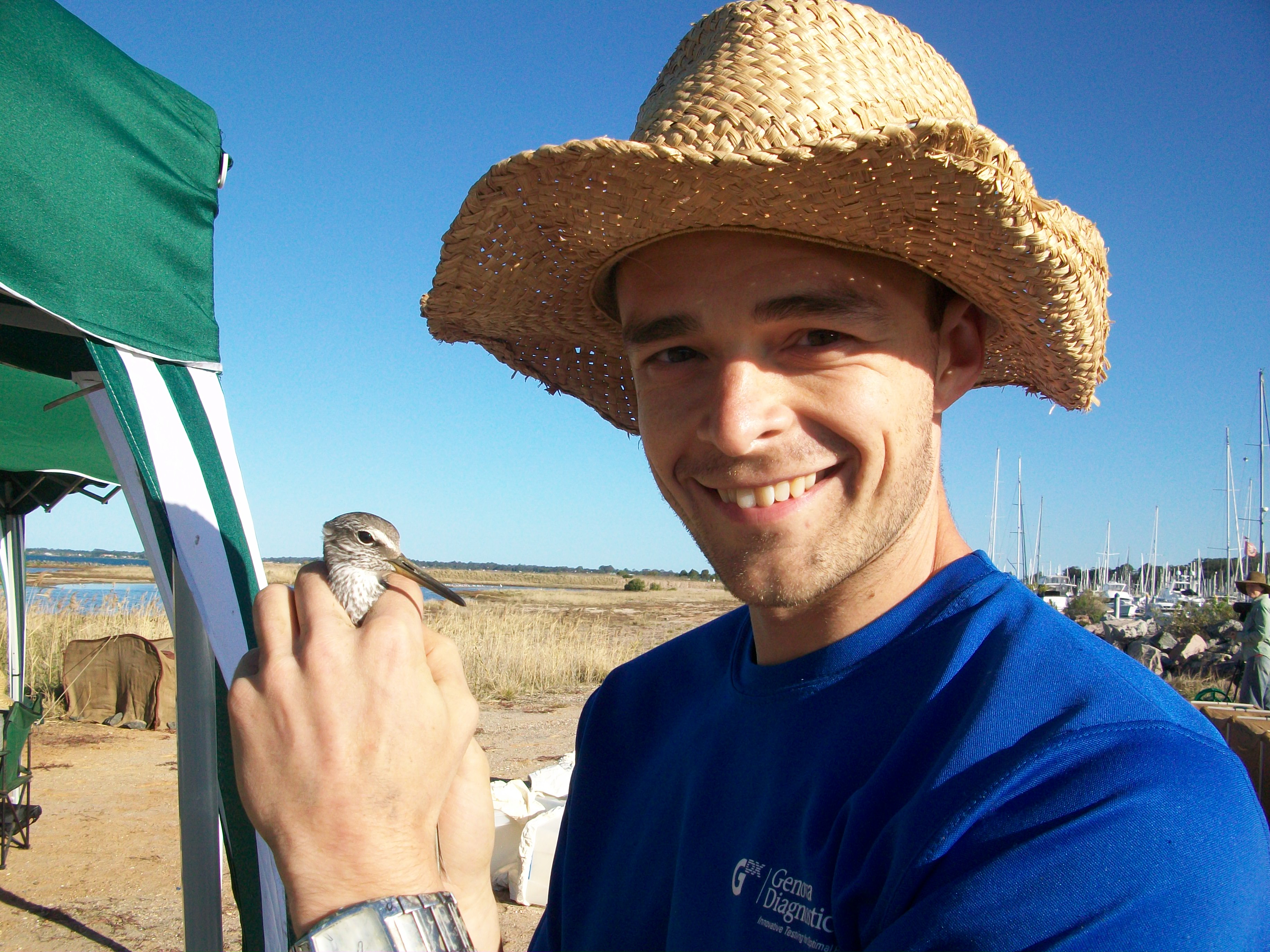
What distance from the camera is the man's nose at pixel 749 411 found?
1561 millimetres

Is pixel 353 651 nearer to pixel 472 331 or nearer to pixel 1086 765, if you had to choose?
pixel 1086 765

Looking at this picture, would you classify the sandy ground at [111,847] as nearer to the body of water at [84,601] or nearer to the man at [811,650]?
the man at [811,650]

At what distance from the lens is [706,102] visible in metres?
1.64

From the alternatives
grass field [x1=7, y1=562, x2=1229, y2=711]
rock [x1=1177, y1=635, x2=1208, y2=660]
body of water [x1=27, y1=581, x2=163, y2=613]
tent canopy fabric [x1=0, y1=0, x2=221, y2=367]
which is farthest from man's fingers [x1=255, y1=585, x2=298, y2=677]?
rock [x1=1177, y1=635, x2=1208, y2=660]

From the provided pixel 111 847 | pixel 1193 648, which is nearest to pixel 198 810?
pixel 111 847

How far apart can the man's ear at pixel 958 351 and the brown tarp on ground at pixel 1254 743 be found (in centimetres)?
409

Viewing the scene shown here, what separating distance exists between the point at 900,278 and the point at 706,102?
1.84ft

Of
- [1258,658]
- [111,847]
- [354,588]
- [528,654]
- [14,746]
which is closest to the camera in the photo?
[354,588]

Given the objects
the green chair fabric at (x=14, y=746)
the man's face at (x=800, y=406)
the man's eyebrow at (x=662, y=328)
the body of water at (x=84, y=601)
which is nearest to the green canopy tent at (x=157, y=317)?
the man's eyebrow at (x=662, y=328)

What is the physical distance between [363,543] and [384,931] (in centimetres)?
161

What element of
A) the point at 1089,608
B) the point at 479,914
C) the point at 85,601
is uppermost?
the point at 479,914

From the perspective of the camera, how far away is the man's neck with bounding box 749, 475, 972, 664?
5.32ft

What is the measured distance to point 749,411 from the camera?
1564 mm

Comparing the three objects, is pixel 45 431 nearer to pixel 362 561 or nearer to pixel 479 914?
pixel 362 561
